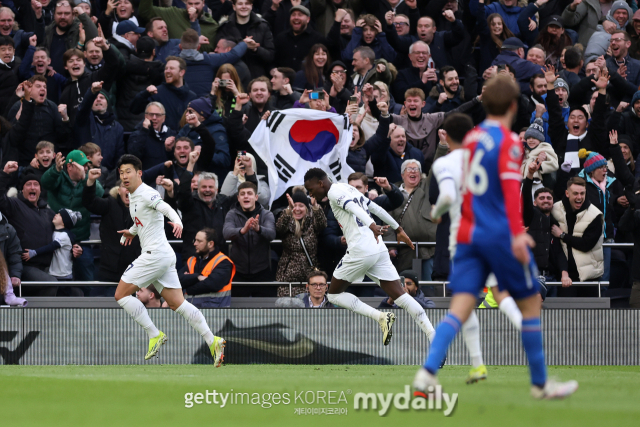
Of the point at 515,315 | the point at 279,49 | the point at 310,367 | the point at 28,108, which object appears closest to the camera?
the point at 515,315

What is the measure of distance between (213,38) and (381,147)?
4.77 meters

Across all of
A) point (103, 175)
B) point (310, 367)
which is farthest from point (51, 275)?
point (310, 367)

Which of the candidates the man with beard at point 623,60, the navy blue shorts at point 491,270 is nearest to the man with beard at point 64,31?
the man with beard at point 623,60

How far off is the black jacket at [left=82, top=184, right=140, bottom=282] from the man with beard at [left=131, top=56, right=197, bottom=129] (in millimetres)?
2403

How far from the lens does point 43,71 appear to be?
15492 millimetres

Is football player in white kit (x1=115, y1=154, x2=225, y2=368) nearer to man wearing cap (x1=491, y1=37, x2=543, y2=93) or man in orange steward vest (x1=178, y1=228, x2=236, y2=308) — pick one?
man in orange steward vest (x1=178, y1=228, x2=236, y2=308)

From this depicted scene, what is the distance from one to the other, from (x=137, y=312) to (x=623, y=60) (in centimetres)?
1054

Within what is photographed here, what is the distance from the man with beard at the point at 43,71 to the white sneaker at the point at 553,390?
11.5m

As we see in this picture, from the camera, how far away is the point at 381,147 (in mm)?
14383

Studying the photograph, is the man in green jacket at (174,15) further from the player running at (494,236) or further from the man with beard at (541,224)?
the player running at (494,236)

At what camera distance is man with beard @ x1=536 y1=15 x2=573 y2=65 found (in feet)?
56.0

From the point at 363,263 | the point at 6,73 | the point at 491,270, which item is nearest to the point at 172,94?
the point at 6,73

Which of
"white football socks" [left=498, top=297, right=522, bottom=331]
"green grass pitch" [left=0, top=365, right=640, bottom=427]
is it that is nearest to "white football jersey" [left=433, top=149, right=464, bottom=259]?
"white football socks" [left=498, top=297, right=522, bottom=331]

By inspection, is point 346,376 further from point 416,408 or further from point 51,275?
point 51,275
